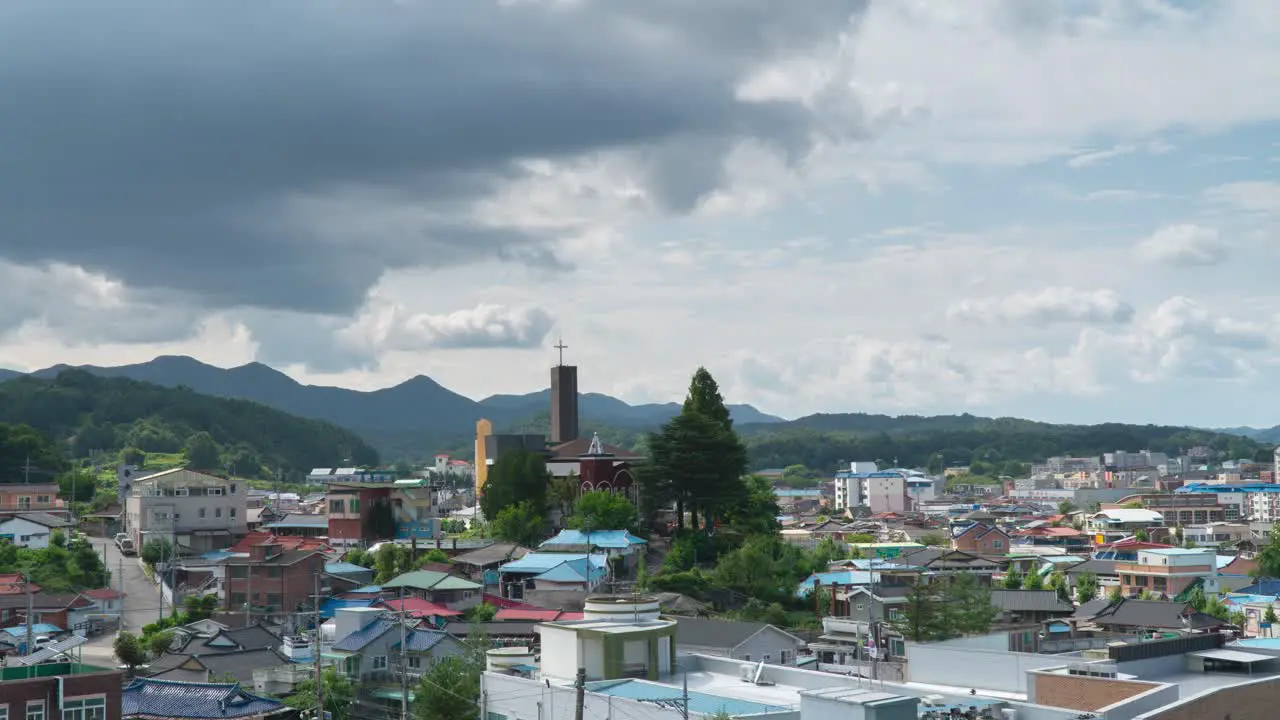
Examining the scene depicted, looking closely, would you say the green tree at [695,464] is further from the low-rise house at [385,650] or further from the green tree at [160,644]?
the green tree at [160,644]

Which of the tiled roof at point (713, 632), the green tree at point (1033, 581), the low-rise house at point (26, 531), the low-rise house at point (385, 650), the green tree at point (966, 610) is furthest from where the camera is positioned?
the green tree at point (1033, 581)

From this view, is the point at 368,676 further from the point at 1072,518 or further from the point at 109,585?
the point at 1072,518

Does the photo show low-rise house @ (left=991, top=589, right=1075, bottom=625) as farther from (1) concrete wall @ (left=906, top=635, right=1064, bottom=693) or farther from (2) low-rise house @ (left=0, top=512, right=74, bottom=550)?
(2) low-rise house @ (left=0, top=512, right=74, bottom=550)

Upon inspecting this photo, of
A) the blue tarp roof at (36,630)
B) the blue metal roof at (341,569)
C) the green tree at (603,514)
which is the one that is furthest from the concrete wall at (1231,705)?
the blue metal roof at (341,569)

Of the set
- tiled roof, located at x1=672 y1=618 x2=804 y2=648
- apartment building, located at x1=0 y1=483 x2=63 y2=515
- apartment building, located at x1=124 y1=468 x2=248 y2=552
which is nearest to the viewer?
tiled roof, located at x1=672 y1=618 x2=804 y2=648

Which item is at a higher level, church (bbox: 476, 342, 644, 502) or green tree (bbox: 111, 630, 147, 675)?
church (bbox: 476, 342, 644, 502)

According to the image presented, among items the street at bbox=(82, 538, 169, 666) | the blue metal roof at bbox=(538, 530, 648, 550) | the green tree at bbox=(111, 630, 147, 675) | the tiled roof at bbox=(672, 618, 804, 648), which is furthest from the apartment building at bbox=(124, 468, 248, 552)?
the tiled roof at bbox=(672, 618, 804, 648)

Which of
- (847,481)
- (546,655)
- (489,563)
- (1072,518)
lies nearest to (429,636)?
(546,655)

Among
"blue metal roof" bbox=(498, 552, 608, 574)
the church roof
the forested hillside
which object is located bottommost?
"blue metal roof" bbox=(498, 552, 608, 574)
